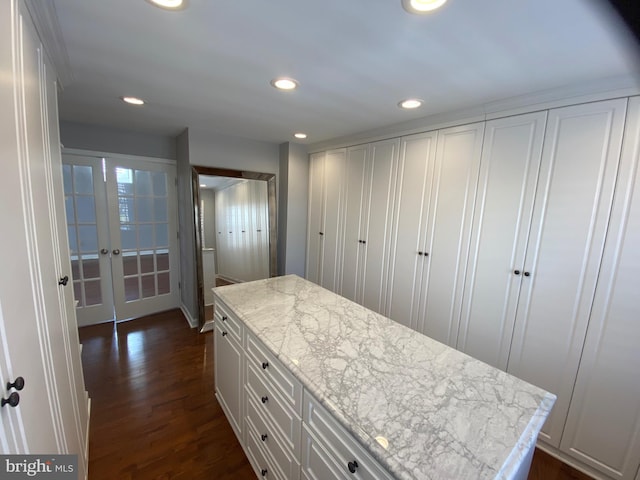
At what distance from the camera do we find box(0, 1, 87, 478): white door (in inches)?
25.7

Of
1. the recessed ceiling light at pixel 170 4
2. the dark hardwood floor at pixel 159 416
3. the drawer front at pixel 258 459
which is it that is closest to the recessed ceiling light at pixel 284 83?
the recessed ceiling light at pixel 170 4

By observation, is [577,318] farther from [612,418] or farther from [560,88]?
[560,88]

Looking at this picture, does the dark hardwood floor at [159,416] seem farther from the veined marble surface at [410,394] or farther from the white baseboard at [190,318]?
the veined marble surface at [410,394]

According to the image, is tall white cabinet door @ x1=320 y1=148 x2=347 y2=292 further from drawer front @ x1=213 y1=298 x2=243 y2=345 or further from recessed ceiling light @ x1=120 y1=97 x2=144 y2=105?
recessed ceiling light @ x1=120 y1=97 x2=144 y2=105

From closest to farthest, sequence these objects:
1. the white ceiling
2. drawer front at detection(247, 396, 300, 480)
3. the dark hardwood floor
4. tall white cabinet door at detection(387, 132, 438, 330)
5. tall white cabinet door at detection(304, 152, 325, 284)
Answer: the white ceiling < drawer front at detection(247, 396, 300, 480) < the dark hardwood floor < tall white cabinet door at detection(387, 132, 438, 330) < tall white cabinet door at detection(304, 152, 325, 284)

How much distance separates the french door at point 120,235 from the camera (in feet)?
9.75

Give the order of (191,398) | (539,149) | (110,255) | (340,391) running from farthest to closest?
1. (110,255)
2. (191,398)
3. (539,149)
4. (340,391)

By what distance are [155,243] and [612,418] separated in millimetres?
4421

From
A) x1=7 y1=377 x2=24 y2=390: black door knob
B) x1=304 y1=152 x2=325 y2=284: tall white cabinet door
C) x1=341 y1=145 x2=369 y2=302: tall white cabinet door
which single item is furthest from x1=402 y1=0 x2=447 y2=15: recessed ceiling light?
x1=304 y1=152 x2=325 y2=284: tall white cabinet door

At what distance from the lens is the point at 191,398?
2047 millimetres

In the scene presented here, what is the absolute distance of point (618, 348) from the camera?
1455mm

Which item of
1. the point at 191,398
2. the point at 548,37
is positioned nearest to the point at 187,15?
the point at 548,37

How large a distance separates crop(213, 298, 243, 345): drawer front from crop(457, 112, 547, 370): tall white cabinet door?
1712mm

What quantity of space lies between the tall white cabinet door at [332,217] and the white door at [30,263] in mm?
2357
